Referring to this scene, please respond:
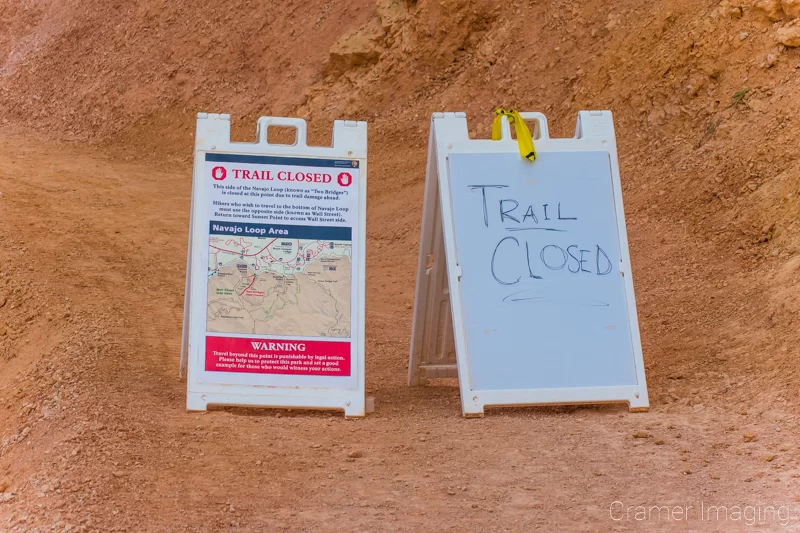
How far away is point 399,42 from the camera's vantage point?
13977 mm

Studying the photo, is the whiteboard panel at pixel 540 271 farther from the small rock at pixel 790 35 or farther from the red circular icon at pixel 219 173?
the small rock at pixel 790 35

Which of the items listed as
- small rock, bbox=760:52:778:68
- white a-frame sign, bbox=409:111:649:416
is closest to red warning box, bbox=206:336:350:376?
white a-frame sign, bbox=409:111:649:416

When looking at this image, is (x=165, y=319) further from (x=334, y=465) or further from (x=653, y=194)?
(x=653, y=194)

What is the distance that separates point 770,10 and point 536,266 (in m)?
5.49

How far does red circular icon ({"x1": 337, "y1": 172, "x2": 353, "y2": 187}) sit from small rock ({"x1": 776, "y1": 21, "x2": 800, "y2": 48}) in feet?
17.9

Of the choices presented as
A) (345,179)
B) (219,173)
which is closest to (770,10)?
(345,179)

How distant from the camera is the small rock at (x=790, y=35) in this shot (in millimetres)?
9305

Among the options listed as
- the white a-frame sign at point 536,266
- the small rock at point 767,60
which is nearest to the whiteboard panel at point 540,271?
the white a-frame sign at point 536,266

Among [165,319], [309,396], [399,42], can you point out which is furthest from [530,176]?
[399,42]

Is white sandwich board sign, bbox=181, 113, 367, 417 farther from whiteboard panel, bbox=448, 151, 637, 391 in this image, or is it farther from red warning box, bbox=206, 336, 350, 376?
whiteboard panel, bbox=448, 151, 637, 391

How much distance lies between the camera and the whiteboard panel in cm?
552

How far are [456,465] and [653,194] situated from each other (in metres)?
5.68

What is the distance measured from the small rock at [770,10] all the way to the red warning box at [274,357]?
6.33 meters

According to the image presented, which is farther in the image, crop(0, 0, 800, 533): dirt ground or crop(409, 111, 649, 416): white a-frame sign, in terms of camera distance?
crop(409, 111, 649, 416): white a-frame sign
